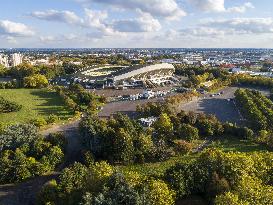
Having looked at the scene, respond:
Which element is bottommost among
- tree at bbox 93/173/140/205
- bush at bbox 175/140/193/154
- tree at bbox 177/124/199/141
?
bush at bbox 175/140/193/154

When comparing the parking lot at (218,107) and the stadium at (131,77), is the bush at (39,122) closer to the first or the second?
the parking lot at (218,107)

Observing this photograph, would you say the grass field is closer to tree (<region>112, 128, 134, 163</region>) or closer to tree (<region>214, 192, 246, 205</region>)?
tree (<region>112, 128, 134, 163</region>)

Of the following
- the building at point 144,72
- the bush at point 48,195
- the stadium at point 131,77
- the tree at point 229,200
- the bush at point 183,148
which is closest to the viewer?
the tree at point 229,200

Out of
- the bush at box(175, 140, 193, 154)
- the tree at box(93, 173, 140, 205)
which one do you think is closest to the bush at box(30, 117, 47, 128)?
the bush at box(175, 140, 193, 154)

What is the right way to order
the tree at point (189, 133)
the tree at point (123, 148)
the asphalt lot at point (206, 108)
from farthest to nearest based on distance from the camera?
the asphalt lot at point (206, 108) < the tree at point (189, 133) < the tree at point (123, 148)

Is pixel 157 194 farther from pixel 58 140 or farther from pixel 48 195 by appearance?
pixel 58 140

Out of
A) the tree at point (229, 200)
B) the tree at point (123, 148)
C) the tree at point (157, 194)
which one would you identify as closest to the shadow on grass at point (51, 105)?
→ the tree at point (123, 148)

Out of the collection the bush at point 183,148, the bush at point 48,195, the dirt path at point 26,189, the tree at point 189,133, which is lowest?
the dirt path at point 26,189

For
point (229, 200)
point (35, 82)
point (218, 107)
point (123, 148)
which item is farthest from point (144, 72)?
point (229, 200)
